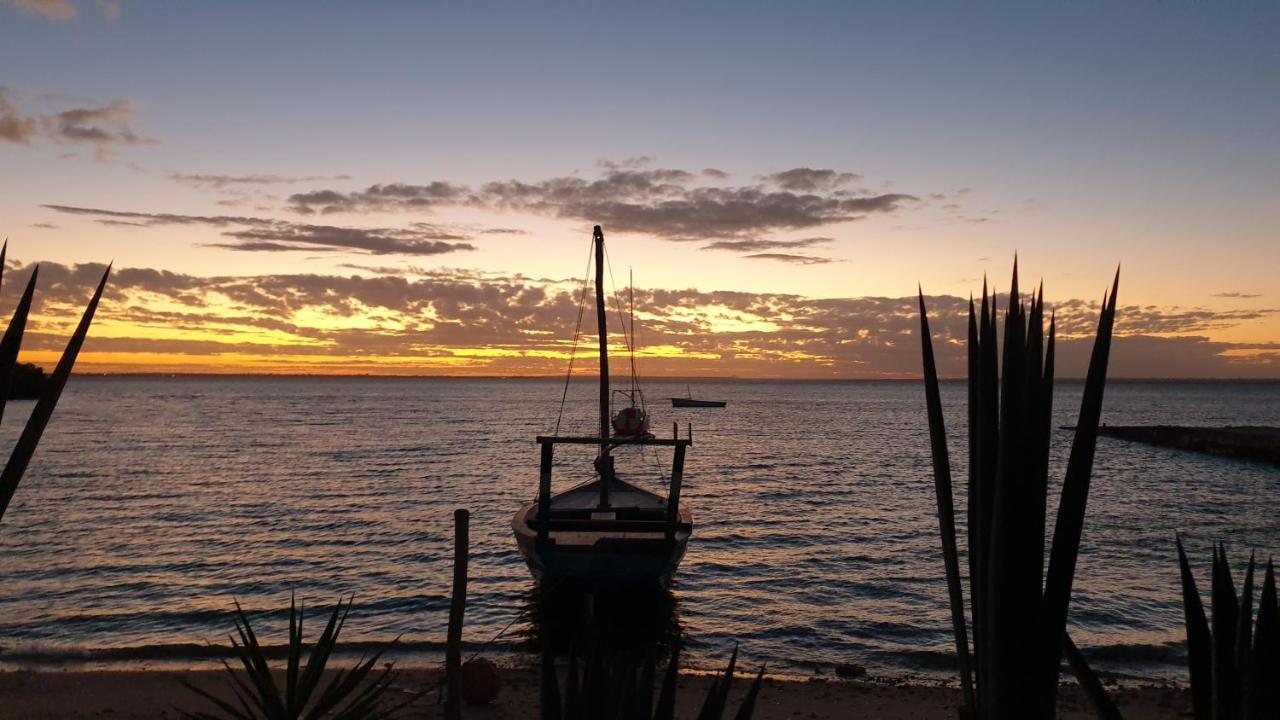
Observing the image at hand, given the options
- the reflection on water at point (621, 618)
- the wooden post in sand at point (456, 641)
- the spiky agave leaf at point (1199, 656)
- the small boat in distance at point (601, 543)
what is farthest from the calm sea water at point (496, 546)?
the spiky agave leaf at point (1199, 656)

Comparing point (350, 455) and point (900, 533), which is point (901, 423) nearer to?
point (350, 455)

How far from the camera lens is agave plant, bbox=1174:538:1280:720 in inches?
72.6

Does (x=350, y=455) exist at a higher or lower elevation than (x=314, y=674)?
lower

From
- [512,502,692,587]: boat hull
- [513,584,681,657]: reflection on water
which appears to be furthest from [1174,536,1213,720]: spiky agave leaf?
[513,584,681,657]: reflection on water

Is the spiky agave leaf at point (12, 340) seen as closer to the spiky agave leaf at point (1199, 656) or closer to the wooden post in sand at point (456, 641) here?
the spiky agave leaf at point (1199, 656)

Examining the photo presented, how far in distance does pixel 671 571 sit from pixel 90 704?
33.5 feet

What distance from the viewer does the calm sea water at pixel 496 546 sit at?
18.7m

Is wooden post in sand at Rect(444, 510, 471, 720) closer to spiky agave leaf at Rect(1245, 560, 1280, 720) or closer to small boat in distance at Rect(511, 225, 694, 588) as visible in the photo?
small boat in distance at Rect(511, 225, 694, 588)

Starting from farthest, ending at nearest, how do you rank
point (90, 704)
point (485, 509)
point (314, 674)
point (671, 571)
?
point (485, 509), point (671, 571), point (90, 704), point (314, 674)

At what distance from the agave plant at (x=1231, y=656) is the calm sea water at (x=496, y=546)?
1553cm

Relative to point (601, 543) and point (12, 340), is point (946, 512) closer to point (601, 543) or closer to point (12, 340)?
point (12, 340)

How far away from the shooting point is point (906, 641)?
18.1m

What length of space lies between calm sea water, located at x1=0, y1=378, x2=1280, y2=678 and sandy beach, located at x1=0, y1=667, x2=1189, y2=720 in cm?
197

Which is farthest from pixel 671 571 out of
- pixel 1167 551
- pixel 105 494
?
pixel 105 494
